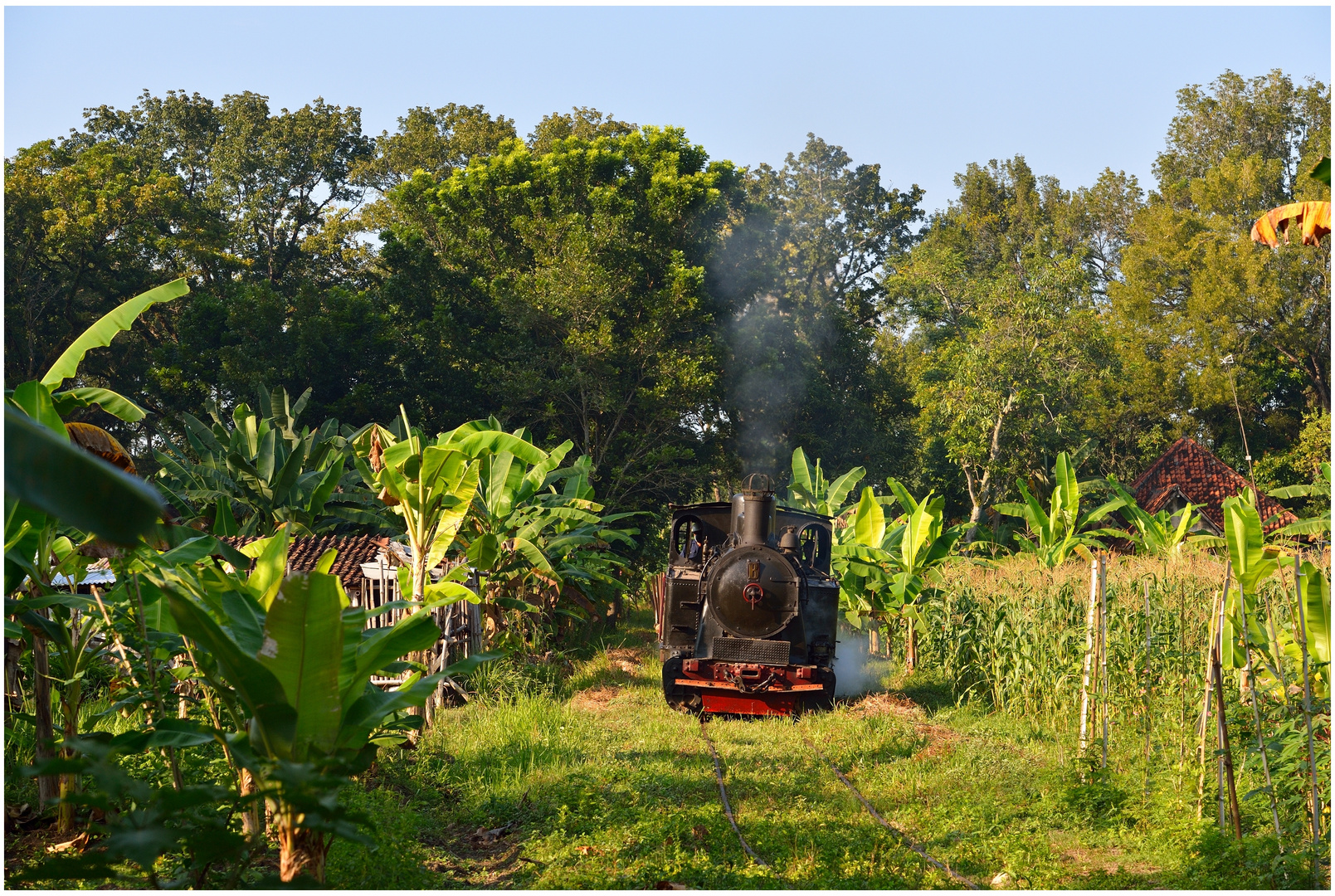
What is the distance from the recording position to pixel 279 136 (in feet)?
97.6

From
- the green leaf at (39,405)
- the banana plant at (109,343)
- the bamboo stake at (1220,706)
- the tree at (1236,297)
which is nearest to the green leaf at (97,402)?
the banana plant at (109,343)

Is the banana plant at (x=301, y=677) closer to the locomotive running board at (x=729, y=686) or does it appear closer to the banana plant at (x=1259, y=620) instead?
the banana plant at (x=1259, y=620)

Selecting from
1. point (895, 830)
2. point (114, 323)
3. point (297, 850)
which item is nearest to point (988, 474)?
point (895, 830)

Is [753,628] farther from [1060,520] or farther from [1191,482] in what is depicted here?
[1191,482]

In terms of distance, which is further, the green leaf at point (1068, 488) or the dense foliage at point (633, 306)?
the dense foliage at point (633, 306)

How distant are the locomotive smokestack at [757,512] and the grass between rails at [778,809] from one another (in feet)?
5.95

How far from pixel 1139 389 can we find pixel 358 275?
23.7 metres

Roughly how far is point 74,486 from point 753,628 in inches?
299

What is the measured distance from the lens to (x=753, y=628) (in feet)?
31.7

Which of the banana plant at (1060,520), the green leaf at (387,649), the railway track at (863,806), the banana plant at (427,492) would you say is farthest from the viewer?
the banana plant at (1060,520)

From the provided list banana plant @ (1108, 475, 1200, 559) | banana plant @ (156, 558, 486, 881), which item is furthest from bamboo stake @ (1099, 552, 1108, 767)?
banana plant @ (1108, 475, 1200, 559)

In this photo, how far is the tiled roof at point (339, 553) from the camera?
11.9 metres

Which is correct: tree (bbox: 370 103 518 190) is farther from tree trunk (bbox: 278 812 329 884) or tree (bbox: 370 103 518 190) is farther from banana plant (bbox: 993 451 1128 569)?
tree trunk (bbox: 278 812 329 884)

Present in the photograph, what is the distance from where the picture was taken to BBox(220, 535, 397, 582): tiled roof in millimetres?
11938
